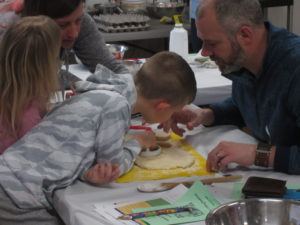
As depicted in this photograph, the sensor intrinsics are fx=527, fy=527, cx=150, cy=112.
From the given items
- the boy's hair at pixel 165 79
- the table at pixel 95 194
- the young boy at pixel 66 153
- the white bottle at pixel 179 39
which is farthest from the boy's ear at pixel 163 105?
the white bottle at pixel 179 39

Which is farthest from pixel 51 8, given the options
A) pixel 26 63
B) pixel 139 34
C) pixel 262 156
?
pixel 139 34

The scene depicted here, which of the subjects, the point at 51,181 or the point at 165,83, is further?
the point at 165,83

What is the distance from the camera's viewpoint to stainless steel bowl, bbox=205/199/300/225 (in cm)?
112

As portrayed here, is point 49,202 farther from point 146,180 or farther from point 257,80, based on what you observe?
point 257,80

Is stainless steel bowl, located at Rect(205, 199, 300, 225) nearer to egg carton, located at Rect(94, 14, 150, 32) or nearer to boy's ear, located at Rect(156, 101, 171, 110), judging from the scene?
boy's ear, located at Rect(156, 101, 171, 110)

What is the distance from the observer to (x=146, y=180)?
1.40 meters

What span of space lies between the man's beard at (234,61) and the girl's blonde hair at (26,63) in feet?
1.68

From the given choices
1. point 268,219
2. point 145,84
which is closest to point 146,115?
point 145,84

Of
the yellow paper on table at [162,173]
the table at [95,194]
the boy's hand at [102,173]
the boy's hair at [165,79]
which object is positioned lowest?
the yellow paper on table at [162,173]

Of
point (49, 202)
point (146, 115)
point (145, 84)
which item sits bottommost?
point (49, 202)

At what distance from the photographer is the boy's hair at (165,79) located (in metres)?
1.55

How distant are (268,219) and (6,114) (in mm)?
727

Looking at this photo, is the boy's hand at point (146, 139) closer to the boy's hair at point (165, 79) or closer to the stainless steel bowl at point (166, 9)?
the boy's hair at point (165, 79)

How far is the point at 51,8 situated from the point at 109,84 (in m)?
0.35
